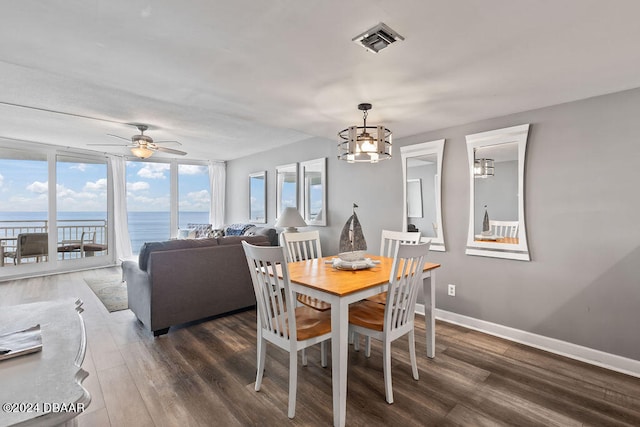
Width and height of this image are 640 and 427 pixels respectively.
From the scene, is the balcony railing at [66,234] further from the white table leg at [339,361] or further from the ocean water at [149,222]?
the white table leg at [339,361]

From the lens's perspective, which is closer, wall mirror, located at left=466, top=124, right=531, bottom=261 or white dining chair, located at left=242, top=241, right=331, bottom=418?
white dining chair, located at left=242, top=241, right=331, bottom=418

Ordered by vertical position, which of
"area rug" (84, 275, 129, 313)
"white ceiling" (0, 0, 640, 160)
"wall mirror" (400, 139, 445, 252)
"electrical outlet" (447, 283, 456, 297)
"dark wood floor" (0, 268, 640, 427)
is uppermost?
"white ceiling" (0, 0, 640, 160)

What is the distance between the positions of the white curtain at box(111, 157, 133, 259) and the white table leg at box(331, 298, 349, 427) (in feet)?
20.3

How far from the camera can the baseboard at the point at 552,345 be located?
7.89 ft

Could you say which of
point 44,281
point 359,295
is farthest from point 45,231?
point 359,295

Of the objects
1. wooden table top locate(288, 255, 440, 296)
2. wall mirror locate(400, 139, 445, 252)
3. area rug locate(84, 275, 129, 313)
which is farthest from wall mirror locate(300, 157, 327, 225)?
area rug locate(84, 275, 129, 313)

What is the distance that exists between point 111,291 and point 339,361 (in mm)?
4355

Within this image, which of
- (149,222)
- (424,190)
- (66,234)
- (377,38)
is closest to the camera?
(377,38)

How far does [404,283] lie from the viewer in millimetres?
2078

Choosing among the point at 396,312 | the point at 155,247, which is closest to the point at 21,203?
the point at 155,247

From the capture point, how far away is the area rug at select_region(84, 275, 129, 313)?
394 centimetres

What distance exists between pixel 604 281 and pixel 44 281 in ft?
25.1

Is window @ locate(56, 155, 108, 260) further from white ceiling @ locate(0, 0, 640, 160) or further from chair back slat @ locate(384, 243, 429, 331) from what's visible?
chair back slat @ locate(384, 243, 429, 331)

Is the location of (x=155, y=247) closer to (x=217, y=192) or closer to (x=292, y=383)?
(x=292, y=383)
